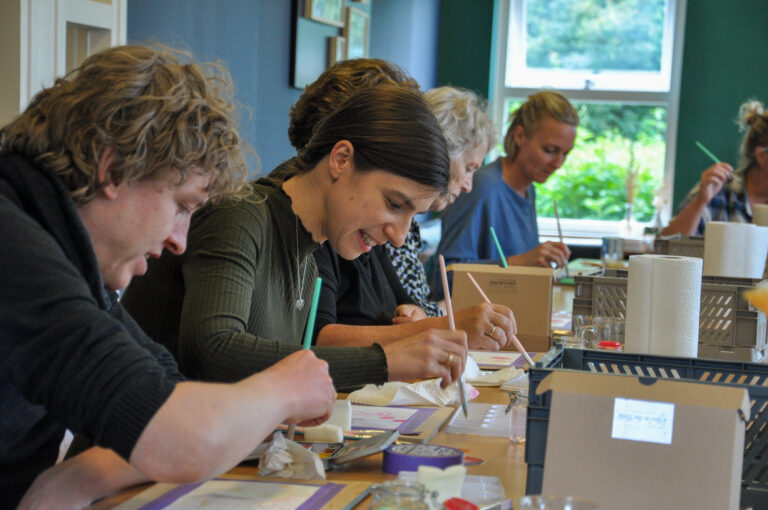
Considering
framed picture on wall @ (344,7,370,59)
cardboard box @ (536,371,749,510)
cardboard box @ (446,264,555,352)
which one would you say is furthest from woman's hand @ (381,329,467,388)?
framed picture on wall @ (344,7,370,59)

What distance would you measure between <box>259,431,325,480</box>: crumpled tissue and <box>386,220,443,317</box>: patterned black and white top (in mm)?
1409

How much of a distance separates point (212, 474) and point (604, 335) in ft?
4.55

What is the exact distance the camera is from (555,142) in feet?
12.6

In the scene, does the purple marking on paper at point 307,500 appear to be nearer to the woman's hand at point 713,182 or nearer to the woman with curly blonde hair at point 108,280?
the woman with curly blonde hair at point 108,280

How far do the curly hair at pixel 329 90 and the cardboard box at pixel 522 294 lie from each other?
26.9 inches

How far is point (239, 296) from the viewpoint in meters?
1.61

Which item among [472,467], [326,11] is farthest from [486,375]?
[326,11]

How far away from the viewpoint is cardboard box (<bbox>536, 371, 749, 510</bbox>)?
3.40 ft

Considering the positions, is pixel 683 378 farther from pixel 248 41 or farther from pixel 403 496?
pixel 248 41

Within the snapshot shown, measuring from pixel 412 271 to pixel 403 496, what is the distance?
1.87 m

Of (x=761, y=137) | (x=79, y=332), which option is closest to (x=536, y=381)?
(x=79, y=332)

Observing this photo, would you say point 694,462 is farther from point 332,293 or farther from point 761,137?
point 761,137

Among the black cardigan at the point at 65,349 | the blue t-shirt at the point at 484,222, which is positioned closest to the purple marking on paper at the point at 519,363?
the blue t-shirt at the point at 484,222

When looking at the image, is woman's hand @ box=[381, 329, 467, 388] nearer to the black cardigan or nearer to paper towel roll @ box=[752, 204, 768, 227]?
the black cardigan
